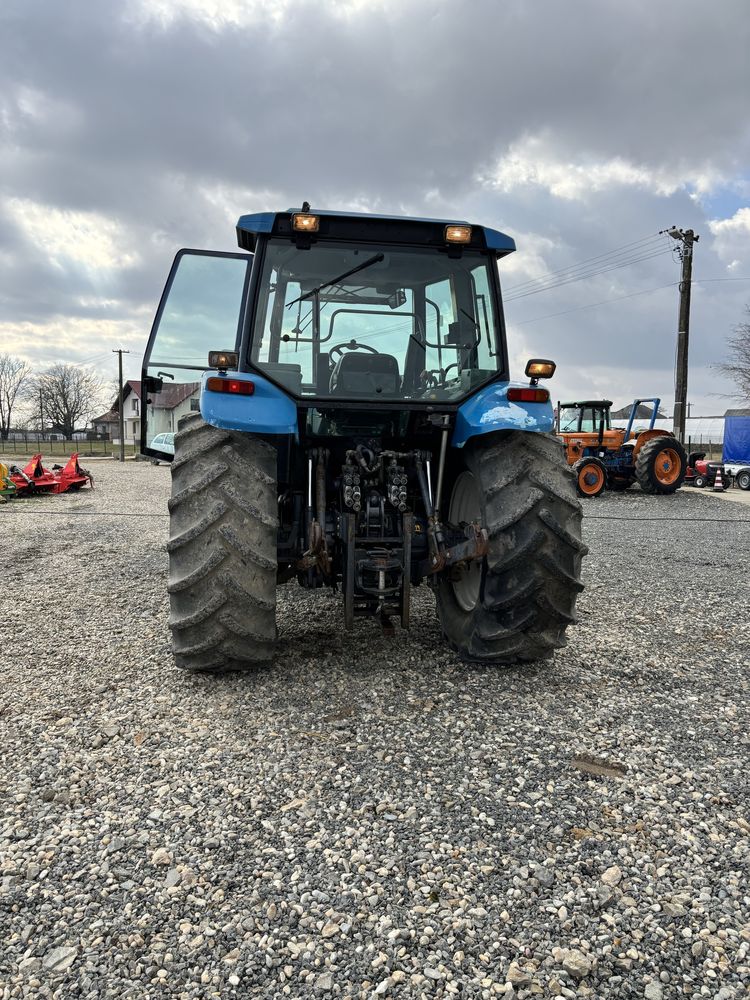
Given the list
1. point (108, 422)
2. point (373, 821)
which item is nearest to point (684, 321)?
point (373, 821)

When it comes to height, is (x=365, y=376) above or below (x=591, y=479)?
above

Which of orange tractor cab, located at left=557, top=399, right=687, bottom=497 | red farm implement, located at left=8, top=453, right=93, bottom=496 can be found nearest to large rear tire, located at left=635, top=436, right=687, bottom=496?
orange tractor cab, located at left=557, top=399, right=687, bottom=497

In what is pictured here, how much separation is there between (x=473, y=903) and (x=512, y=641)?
71.1 inches

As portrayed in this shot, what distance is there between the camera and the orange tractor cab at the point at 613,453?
16.7 metres

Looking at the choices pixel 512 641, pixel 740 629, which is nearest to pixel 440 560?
pixel 512 641

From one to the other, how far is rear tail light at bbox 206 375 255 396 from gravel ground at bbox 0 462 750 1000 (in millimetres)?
1499

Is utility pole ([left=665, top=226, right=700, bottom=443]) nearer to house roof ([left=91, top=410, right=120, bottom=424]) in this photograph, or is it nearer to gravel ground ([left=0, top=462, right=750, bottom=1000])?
gravel ground ([left=0, top=462, right=750, bottom=1000])

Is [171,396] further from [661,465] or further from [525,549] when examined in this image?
[661,465]

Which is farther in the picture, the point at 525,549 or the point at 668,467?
the point at 668,467

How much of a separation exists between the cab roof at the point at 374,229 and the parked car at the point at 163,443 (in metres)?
1.90

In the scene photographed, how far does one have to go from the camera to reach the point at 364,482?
12.8ft

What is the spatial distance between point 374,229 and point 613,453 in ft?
49.3

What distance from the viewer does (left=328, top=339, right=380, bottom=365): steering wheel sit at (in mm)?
4070

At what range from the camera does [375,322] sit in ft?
13.8
